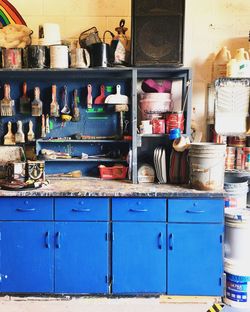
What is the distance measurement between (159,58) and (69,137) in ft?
3.41

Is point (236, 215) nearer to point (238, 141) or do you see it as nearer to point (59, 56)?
point (238, 141)

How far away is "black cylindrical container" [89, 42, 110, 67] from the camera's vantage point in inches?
116

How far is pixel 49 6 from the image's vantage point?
325 centimetres

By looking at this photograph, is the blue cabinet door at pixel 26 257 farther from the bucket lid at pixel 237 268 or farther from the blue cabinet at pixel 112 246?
the bucket lid at pixel 237 268

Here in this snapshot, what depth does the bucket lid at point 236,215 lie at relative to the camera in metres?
2.81

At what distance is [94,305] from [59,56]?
193 cm

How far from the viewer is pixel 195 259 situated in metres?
2.71

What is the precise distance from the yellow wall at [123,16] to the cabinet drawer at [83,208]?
1488 mm

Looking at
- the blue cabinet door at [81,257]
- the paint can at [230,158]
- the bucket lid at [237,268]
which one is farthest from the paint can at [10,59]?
the bucket lid at [237,268]

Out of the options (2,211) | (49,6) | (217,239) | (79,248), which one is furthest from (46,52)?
(217,239)

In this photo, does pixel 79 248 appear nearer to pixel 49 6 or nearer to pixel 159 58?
pixel 159 58

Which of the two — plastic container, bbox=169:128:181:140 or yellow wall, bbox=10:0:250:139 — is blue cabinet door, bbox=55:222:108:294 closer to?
plastic container, bbox=169:128:181:140

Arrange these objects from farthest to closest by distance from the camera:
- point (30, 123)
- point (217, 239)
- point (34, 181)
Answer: point (30, 123)
point (34, 181)
point (217, 239)

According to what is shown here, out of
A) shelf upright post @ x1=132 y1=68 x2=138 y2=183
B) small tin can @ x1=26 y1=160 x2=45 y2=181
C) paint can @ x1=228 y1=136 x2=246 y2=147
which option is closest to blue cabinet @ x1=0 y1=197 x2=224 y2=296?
small tin can @ x1=26 y1=160 x2=45 y2=181
